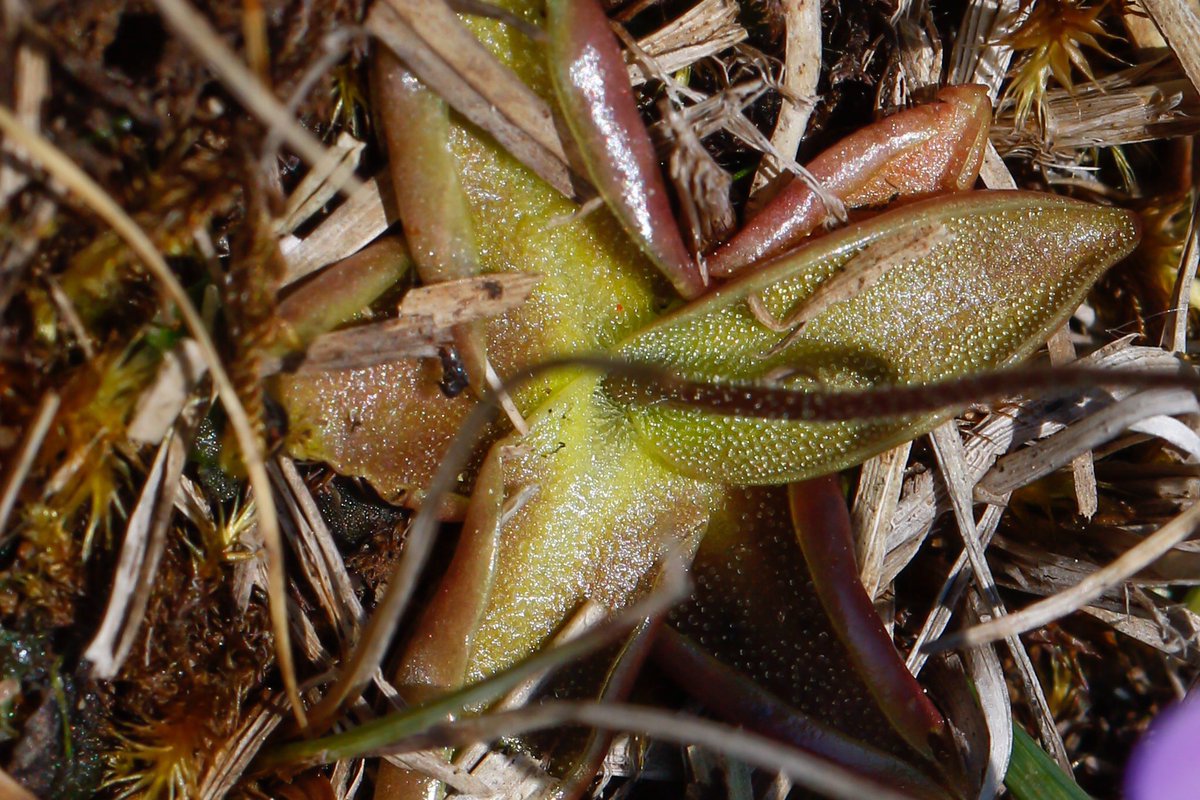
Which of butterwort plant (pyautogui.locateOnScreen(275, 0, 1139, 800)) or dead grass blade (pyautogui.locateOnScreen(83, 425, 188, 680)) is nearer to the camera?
dead grass blade (pyautogui.locateOnScreen(83, 425, 188, 680))

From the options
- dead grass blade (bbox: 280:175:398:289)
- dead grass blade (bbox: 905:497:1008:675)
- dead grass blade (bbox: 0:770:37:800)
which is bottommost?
dead grass blade (bbox: 905:497:1008:675)

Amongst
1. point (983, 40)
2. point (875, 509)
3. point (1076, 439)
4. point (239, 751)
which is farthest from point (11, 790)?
point (983, 40)

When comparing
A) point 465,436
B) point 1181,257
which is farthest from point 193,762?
point 1181,257

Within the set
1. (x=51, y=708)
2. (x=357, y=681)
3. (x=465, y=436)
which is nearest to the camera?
(x=465, y=436)

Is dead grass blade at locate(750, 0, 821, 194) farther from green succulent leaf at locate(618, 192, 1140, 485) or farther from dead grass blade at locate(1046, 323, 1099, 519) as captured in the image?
dead grass blade at locate(1046, 323, 1099, 519)

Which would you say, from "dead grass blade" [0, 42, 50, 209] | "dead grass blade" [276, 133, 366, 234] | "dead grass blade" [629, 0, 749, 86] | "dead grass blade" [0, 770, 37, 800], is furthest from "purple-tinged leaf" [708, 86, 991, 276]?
"dead grass blade" [0, 770, 37, 800]

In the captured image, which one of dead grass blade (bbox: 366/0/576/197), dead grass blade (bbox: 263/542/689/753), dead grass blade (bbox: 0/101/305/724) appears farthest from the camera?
dead grass blade (bbox: 366/0/576/197)

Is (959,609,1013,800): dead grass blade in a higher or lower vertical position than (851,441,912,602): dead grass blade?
lower

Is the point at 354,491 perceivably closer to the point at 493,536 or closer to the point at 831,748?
the point at 493,536
